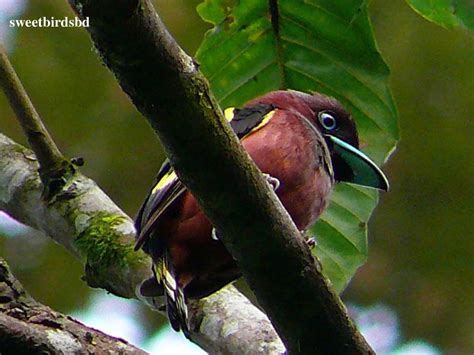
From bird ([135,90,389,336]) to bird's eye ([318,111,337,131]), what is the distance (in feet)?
0.37

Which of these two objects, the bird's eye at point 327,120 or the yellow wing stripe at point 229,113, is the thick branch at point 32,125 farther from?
the bird's eye at point 327,120

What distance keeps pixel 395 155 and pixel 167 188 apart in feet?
11.1

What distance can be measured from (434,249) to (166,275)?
3588 mm

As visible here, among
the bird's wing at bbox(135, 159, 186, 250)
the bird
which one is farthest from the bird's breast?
the bird's wing at bbox(135, 159, 186, 250)

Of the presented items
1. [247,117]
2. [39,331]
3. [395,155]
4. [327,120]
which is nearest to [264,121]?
[247,117]

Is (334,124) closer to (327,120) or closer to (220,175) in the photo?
(327,120)

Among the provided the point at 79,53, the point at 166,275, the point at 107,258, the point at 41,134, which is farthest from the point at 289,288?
the point at 79,53

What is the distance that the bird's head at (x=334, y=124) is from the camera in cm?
263

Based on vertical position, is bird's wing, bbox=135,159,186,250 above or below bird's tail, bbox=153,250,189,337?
above

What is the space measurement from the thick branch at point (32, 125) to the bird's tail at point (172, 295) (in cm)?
42

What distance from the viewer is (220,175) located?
1.57 meters

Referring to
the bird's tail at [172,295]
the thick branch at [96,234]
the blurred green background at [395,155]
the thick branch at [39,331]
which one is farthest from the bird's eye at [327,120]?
the blurred green background at [395,155]

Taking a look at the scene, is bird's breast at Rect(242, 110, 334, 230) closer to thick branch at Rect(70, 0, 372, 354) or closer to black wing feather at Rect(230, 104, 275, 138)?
black wing feather at Rect(230, 104, 275, 138)

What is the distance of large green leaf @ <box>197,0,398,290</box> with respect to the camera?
266 centimetres
